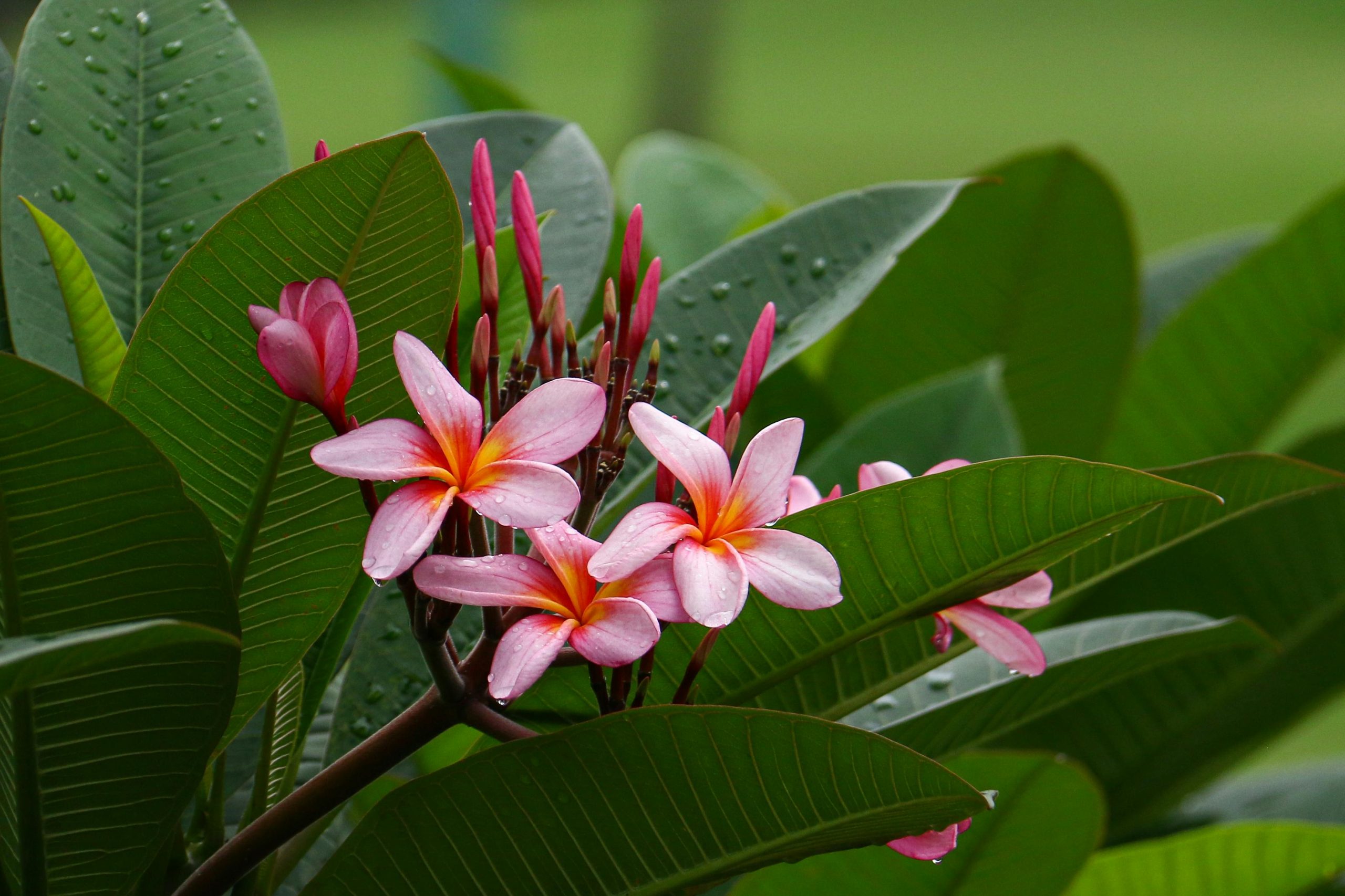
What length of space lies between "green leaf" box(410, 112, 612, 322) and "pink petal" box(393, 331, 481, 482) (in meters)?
0.36

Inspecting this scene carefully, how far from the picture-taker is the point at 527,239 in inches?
20.5

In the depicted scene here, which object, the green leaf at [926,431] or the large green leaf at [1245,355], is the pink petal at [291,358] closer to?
the green leaf at [926,431]

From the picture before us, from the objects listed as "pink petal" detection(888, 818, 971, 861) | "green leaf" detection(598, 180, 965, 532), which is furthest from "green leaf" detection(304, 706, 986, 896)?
"green leaf" detection(598, 180, 965, 532)

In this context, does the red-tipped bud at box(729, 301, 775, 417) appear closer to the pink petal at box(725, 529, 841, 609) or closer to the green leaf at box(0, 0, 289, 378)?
the pink petal at box(725, 529, 841, 609)

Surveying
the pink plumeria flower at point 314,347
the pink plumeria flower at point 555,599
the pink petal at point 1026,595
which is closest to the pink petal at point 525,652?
the pink plumeria flower at point 555,599

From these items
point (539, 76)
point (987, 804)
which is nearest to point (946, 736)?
point (987, 804)

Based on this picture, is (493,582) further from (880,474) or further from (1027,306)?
(1027,306)

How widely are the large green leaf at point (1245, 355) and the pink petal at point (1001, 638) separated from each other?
A: 0.64 m

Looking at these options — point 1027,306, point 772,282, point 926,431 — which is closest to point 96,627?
point 772,282

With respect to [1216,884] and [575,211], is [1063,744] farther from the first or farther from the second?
[575,211]

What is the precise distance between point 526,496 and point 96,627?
0.54ft

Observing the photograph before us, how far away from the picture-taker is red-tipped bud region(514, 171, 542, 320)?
0.52 meters

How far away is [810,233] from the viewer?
0.76 metres

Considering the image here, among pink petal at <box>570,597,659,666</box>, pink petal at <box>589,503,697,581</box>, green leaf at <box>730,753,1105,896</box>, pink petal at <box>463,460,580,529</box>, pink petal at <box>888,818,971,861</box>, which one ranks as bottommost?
green leaf at <box>730,753,1105,896</box>
